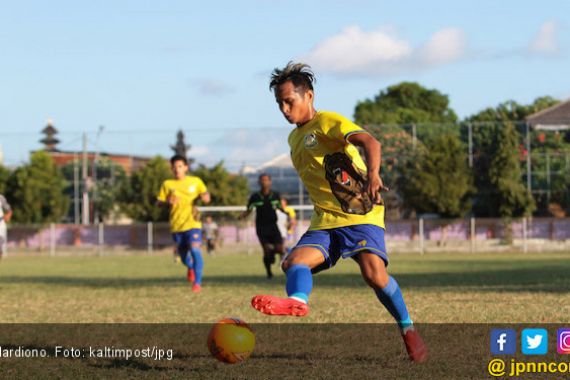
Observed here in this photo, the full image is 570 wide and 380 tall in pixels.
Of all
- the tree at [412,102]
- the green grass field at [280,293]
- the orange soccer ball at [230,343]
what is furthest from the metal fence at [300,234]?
the tree at [412,102]

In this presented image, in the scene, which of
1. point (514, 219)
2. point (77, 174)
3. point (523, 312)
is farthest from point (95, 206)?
point (523, 312)

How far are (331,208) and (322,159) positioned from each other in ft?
1.20

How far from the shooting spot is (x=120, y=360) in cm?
795

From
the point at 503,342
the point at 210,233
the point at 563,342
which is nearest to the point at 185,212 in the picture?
the point at 503,342

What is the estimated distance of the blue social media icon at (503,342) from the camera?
315 inches

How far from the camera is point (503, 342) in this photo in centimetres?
841

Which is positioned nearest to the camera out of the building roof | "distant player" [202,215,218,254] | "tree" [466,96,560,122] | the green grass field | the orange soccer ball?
the orange soccer ball

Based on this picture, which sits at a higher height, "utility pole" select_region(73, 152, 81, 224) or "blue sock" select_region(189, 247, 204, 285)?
"utility pole" select_region(73, 152, 81, 224)

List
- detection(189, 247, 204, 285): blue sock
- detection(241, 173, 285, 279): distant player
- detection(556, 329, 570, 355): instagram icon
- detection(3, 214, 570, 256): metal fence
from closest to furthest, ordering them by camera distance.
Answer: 1. detection(556, 329, 570, 355): instagram icon
2. detection(189, 247, 204, 285): blue sock
3. detection(241, 173, 285, 279): distant player
4. detection(3, 214, 570, 256): metal fence

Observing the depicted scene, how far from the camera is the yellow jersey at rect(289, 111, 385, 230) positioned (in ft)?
24.3

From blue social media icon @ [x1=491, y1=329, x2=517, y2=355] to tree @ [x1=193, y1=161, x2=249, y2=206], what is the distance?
42.7m

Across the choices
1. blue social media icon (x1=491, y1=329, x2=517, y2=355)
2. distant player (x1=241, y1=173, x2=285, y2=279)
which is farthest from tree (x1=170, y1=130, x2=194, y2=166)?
blue social media icon (x1=491, y1=329, x2=517, y2=355)

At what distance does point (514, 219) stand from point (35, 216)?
2426cm

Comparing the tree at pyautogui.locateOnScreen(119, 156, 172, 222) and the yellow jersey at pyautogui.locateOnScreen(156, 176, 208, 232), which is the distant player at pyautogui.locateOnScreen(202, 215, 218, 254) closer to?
the tree at pyautogui.locateOnScreen(119, 156, 172, 222)
